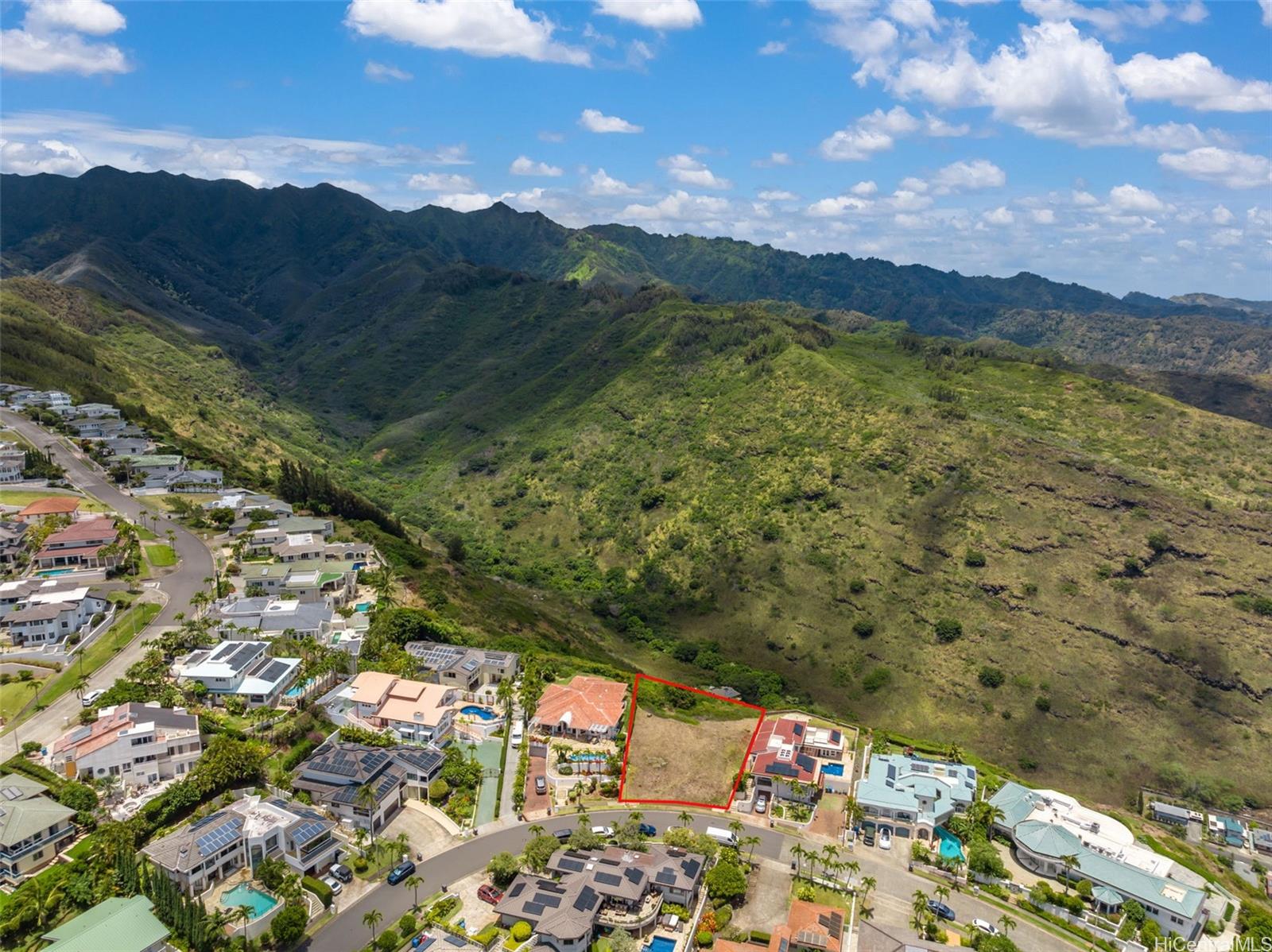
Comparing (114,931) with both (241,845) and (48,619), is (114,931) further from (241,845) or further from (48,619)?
(48,619)

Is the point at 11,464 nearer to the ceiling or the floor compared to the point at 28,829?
nearer to the ceiling

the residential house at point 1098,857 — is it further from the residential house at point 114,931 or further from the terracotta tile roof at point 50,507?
the terracotta tile roof at point 50,507

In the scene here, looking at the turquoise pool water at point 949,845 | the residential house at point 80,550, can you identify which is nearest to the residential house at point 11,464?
the residential house at point 80,550

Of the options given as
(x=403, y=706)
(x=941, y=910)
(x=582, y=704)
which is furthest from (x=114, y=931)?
(x=941, y=910)

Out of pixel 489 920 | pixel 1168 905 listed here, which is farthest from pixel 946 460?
pixel 489 920

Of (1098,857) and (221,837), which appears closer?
(221,837)

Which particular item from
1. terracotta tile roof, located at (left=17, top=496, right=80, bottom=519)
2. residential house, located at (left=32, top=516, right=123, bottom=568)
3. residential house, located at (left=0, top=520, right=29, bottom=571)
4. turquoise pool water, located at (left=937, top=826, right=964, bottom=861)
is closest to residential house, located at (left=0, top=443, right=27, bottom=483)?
terracotta tile roof, located at (left=17, top=496, right=80, bottom=519)
